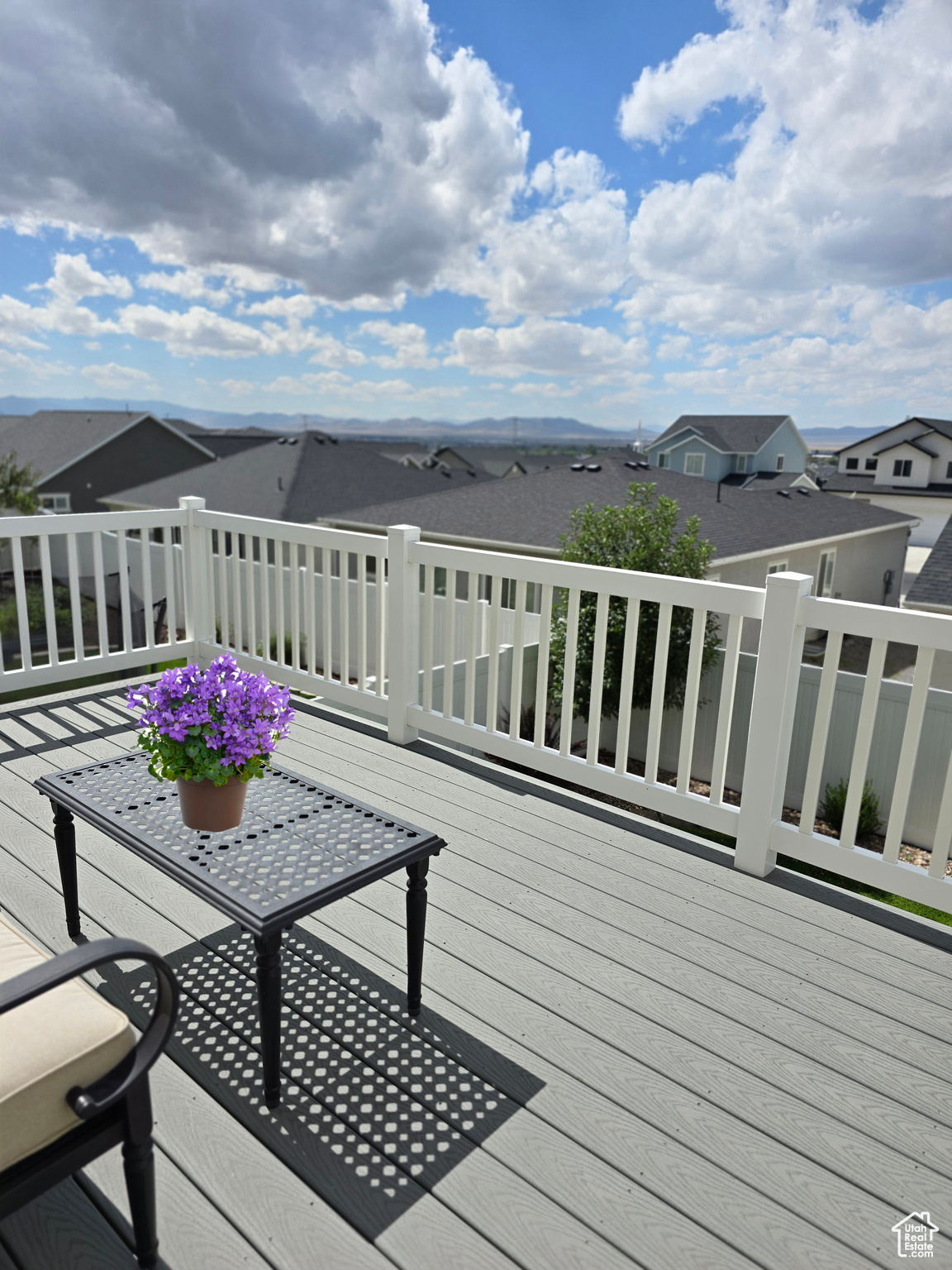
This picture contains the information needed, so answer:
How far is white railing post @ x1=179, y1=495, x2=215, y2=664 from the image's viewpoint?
486 cm

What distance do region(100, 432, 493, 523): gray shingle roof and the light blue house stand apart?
23.6 m

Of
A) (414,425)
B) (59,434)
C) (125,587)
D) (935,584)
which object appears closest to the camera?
(125,587)

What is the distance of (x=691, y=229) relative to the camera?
8850 cm

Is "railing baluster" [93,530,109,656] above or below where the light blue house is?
below

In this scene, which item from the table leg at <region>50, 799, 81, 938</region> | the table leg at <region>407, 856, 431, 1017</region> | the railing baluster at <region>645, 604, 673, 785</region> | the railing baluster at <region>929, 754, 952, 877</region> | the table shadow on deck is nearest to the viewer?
the table shadow on deck

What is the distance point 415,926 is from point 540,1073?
0.44 metres

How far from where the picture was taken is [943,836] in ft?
8.14

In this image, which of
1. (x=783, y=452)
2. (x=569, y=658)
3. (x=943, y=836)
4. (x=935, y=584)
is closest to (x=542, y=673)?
(x=569, y=658)

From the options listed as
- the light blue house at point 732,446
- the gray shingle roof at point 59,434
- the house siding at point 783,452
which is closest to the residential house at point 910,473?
the house siding at point 783,452

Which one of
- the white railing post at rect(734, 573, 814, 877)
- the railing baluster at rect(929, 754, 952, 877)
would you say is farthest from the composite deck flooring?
the railing baluster at rect(929, 754, 952, 877)

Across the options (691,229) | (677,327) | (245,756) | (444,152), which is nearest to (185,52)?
(444,152)

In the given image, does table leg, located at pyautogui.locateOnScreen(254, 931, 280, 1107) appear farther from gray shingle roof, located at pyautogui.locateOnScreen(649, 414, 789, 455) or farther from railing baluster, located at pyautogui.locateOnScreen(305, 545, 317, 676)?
gray shingle roof, located at pyautogui.locateOnScreen(649, 414, 789, 455)

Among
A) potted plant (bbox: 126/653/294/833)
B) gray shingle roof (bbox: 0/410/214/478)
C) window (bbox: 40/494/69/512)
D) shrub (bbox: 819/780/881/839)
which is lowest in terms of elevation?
shrub (bbox: 819/780/881/839)

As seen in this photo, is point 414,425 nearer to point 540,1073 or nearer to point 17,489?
point 17,489
